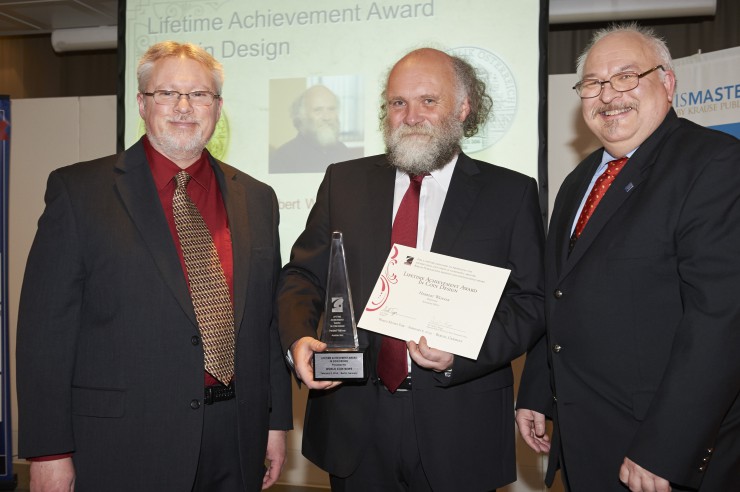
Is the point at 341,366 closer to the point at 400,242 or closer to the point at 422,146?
the point at 400,242

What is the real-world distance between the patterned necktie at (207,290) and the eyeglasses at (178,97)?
0.35 m

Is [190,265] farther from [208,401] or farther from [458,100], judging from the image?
[458,100]

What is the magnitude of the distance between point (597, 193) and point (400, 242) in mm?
738

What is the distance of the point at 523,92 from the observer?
4309mm

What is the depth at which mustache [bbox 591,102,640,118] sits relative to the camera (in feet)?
7.80

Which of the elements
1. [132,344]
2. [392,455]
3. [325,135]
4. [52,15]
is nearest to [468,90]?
[392,455]

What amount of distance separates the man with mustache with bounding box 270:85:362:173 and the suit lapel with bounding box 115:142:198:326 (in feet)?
7.32

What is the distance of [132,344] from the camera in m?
2.31

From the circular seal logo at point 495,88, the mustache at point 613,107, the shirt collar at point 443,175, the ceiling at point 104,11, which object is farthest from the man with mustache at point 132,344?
the ceiling at point 104,11

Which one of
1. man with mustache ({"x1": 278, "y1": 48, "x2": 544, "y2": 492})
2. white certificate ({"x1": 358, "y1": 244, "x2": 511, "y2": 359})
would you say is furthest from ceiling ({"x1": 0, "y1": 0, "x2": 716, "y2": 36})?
white certificate ({"x1": 358, "y1": 244, "x2": 511, "y2": 359})

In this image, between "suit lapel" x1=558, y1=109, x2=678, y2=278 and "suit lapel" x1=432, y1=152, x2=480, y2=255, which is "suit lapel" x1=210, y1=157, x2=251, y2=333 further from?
"suit lapel" x1=558, y1=109, x2=678, y2=278

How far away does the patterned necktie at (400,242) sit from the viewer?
241 cm

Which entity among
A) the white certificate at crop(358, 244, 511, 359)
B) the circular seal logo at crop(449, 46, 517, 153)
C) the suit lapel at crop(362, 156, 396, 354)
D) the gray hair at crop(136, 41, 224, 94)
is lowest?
the white certificate at crop(358, 244, 511, 359)

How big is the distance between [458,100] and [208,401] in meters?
1.50
